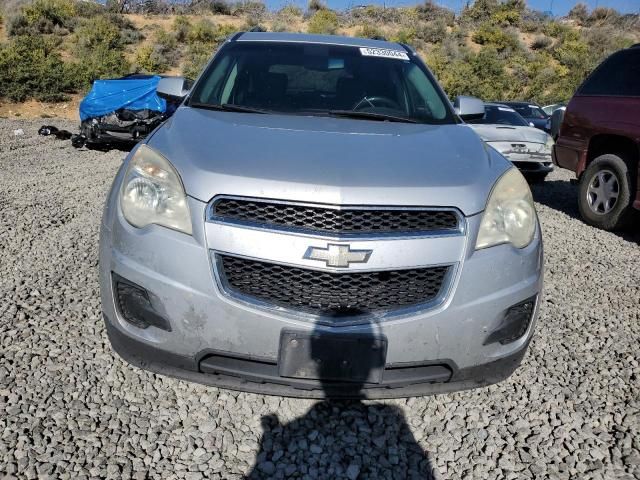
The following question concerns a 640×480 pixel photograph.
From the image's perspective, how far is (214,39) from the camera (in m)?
30.2

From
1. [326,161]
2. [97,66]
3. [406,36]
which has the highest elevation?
[326,161]

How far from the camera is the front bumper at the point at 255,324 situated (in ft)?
6.68

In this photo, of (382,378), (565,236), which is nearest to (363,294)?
(382,378)

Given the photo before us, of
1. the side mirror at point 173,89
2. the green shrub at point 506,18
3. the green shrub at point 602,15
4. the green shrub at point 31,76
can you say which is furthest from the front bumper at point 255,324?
the green shrub at point 602,15

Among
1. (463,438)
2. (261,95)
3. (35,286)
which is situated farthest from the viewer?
(35,286)

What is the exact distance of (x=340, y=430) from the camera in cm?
246

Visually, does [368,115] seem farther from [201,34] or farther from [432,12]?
[432,12]

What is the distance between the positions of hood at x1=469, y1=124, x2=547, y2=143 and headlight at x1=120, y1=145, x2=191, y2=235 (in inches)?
301

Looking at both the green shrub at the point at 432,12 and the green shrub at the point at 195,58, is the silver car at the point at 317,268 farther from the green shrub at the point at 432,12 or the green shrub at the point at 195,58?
the green shrub at the point at 432,12

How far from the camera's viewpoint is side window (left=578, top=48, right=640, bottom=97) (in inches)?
234

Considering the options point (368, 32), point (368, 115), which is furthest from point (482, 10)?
point (368, 115)

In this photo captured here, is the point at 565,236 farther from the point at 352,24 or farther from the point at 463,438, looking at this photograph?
the point at 352,24

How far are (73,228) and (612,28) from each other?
147 feet

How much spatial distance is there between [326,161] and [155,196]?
0.71 metres
